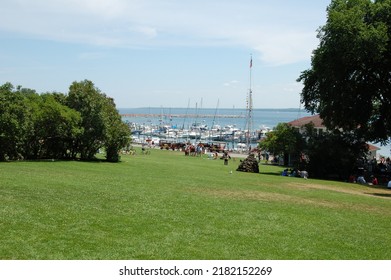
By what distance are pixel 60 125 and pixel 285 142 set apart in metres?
23.9

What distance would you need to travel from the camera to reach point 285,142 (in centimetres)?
4678

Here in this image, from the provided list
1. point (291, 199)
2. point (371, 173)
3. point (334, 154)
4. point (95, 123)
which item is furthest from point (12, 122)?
point (371, 173)

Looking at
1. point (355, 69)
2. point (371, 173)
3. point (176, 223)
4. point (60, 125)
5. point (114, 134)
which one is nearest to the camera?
point (176, 223)

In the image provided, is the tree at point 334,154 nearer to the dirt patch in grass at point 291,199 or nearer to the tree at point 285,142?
the tree at point 285,142

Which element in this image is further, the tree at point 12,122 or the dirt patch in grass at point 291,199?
the tree at point 12,122

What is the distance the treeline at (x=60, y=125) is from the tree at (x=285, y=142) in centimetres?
1589

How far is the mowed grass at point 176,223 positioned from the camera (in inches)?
410

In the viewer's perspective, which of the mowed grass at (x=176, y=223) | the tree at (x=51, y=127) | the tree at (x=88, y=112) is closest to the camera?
the mowed grass at (x=176, y=223)

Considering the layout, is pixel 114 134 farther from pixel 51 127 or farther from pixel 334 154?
pixel 334 154

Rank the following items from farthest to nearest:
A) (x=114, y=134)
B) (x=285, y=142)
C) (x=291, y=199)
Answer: (x=285, y=142), (x=114, y=134), (x=291, y=199)

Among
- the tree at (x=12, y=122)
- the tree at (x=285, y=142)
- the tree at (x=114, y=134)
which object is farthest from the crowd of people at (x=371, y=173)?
the tree at (x=12, y=122)

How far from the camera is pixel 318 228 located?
13.9 m

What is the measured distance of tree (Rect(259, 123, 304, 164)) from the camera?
4162 centimetres

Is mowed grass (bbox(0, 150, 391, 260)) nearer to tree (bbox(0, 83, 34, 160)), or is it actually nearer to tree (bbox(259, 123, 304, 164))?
tree (bbox(0, 83, 34, 160))
